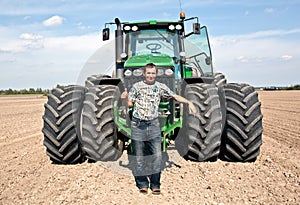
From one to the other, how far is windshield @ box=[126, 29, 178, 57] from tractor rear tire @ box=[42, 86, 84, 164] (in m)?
1.86

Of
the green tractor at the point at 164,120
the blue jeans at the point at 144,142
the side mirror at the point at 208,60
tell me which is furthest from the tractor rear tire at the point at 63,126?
the side mirror at the point at 208,60

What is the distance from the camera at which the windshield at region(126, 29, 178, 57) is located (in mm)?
7109

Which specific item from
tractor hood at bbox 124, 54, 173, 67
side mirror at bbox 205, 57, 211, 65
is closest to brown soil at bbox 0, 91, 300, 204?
tractor hood at bbox 124, 54, 173, 67

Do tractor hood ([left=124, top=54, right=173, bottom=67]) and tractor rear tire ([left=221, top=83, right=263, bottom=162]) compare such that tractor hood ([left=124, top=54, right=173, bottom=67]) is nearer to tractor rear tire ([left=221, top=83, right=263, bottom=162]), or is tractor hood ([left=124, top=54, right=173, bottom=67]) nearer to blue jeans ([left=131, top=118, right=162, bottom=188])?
tractor rear tire ([left=221, top=83, right=263, bottom=162])

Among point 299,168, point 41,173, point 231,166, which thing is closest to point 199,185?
point 231,166

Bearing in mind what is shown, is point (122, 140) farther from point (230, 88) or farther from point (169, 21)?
point (169, 21)

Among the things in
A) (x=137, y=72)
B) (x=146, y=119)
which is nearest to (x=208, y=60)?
(x=137, y=72)

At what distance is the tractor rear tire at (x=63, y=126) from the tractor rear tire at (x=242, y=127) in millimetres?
2414

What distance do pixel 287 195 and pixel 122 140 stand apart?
273 centimetres

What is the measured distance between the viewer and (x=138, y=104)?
4875 millimetres

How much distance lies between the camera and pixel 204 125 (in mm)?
5438

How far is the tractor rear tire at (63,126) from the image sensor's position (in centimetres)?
561

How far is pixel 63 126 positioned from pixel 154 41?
268 centimetres

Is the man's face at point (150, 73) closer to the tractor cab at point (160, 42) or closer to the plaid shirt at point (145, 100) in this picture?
the plaid shirt at point (145, 100)
